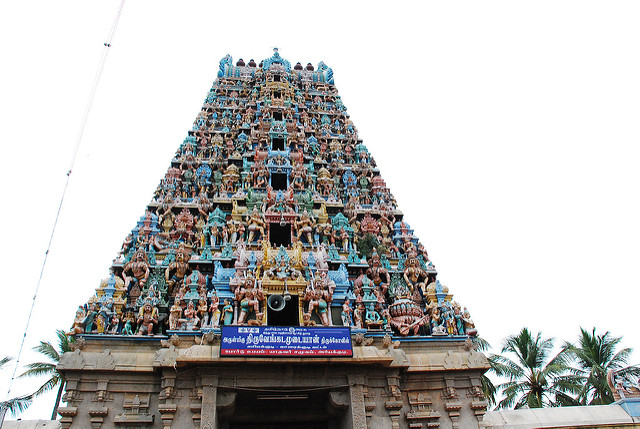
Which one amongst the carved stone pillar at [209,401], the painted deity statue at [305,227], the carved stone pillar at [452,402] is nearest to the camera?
the carved stone pillar at [209,401]

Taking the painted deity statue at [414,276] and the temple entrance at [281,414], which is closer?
the temple entrance at [281,414]

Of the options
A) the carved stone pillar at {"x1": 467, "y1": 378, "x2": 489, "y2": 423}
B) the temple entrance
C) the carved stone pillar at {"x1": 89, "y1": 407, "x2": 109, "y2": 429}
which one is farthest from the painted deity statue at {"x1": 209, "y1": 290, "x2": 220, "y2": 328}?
the carved stone pillar at {"x1": 467, "y1": 378, "x2": 489, "y2": 423}

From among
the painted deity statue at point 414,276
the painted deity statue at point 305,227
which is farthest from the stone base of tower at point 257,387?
the painted deity statue at point 305,227

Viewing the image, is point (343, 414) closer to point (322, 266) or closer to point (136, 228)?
point (322, 266)

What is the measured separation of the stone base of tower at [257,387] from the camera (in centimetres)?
1258

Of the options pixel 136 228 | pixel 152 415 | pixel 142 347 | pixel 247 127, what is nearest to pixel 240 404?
pixel 152 415

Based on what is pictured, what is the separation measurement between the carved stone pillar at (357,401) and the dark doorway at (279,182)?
412 inches

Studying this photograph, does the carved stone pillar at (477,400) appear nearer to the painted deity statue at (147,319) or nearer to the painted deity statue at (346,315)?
the painted deity statue at (346,315)

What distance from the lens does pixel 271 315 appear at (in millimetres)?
16156

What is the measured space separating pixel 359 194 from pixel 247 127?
7.84 metres

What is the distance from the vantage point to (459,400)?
13922 mm

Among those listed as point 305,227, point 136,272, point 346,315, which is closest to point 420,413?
point 346,315

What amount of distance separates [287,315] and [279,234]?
13.6ft

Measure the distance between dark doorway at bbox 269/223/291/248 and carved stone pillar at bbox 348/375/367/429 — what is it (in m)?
6.84
